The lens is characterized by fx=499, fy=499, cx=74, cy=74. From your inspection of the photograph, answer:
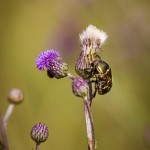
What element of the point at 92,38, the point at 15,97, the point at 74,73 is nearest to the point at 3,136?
the point at 15,97

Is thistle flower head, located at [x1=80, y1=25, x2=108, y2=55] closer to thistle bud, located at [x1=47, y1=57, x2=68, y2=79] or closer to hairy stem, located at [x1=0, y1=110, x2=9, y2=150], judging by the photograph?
thistle bud, located at [x1=47, y1=57, x2=68, y2=79]

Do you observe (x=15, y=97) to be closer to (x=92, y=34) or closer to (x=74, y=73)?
(x=92, y=34)

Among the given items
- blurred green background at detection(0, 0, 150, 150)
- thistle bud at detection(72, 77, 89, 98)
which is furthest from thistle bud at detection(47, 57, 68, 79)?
blurred green background at detection(0, 0, 150, 150)

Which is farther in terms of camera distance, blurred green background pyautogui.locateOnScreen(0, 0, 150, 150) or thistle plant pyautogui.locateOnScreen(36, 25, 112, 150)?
blurred green background pyautogui.locateOnScreen(0, 0, 150, 150)

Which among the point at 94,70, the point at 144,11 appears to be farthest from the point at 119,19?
the point at 94,70

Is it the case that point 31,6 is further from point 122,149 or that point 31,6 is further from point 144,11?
point 122,149

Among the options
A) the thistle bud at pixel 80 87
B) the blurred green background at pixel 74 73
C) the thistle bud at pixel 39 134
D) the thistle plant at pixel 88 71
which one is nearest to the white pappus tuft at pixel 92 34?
the thistle plant at pixel 88 71
